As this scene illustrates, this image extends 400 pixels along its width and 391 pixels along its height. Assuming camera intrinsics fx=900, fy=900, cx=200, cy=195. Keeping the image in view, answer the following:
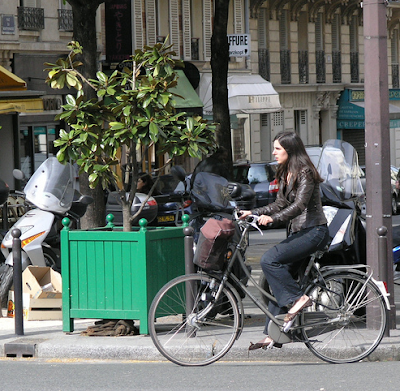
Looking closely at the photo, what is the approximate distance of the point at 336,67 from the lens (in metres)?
38.0

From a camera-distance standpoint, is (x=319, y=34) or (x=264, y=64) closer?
(x=264, y=64)

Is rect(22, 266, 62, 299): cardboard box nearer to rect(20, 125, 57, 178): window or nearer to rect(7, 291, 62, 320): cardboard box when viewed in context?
rect(7, 291, 62, 320): cardboard box

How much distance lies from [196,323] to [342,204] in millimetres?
1903

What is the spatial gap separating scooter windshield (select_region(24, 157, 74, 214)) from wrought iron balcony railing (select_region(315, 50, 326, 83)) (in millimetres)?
28550

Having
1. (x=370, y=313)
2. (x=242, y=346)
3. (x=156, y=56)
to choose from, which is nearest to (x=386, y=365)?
(x=370, y=313)

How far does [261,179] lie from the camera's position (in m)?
21.4

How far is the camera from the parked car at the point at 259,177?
827 inches

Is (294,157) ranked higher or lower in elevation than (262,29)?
lower

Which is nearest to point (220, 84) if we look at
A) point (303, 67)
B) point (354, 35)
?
point (303, 67)

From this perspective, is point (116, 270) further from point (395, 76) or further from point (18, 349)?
point (395, 76)

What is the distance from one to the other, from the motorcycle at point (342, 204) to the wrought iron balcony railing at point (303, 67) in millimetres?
28106

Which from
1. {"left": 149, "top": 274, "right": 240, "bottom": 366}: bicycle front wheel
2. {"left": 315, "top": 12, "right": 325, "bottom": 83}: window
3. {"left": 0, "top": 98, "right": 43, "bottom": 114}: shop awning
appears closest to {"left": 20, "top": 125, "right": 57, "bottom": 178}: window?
{"left": 0, "top": 98, "right": 43, "bottom": 114}: shop awning

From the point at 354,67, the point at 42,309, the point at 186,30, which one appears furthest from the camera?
the point at 354,67

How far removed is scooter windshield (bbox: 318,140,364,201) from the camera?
7926 millimetres
